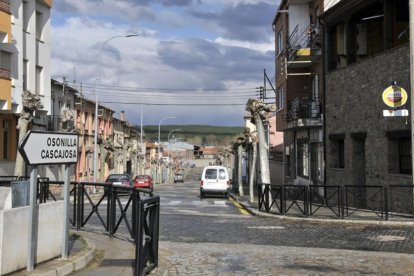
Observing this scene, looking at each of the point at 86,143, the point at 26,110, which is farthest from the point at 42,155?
the point at 86,143

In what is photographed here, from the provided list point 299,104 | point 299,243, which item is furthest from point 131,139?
point 299,243

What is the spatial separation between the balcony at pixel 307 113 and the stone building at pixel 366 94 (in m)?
1.55

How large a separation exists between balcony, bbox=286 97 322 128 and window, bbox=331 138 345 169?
2170mm

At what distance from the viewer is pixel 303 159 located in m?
31.4

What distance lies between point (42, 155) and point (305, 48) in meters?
21.0

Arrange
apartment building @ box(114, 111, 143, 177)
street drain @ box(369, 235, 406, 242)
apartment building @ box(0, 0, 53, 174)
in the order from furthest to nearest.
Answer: apartment building @ box(114, 111, 143, 177)
apartment building @ box(0, 0, 53, 174)
street drain @ box(369, 235, 406, 242)

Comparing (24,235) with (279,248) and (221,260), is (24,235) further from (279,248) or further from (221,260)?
(279,248)

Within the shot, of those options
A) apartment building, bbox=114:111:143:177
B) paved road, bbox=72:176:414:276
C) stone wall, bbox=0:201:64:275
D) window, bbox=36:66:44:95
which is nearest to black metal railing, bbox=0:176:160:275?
paved road, bbox=72:176:414:276

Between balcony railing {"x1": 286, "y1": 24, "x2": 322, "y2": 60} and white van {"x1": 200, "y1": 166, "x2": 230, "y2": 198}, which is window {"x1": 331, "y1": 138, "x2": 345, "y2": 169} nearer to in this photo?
balcony railing {"x1": 286, "y1": 24, "x2": 322, "y2": 60}

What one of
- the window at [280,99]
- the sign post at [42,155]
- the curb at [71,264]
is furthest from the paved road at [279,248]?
the window at [280,99]

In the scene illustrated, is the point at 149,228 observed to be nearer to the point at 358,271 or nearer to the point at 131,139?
the point at 358,271

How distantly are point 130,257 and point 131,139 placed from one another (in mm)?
76245

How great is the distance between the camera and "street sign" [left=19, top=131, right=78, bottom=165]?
23.9 feet

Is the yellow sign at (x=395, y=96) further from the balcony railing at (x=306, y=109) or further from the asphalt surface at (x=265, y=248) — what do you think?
the balcony railing at (x=306, y=109)
